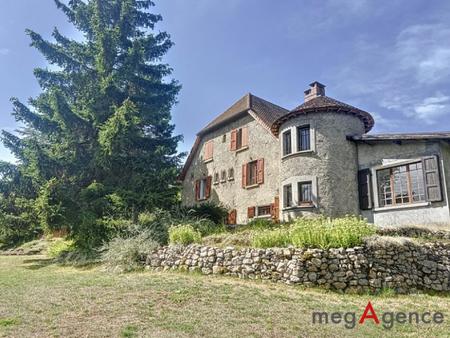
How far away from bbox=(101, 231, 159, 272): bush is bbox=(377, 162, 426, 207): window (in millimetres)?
9422

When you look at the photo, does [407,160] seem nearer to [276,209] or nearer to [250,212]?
[276,209]

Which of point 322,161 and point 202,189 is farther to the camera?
point 202,189

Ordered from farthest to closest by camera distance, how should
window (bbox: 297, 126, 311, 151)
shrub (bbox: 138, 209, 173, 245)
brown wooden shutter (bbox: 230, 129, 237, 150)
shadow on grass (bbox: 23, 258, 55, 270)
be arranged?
brown wooden shutter (bbox: 230, 129, 237, 150)
window (bbox: 297, 126, 311, 151)
shadow on grass (bbox: 23, 258, 55, 270)
shrub (bbox: 138, 209, 173, 245)

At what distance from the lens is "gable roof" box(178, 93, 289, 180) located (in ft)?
64.2

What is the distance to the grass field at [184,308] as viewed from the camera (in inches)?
217

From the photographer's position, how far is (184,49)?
47.0ft

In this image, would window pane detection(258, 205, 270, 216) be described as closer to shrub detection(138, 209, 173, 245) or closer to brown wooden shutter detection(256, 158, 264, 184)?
brown wooden shutter detection(256, 158, 264, 184)

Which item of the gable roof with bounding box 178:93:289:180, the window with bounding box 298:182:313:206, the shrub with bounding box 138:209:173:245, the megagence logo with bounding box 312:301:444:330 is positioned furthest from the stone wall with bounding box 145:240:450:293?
the gable roof with bounding box 178:93:289:180

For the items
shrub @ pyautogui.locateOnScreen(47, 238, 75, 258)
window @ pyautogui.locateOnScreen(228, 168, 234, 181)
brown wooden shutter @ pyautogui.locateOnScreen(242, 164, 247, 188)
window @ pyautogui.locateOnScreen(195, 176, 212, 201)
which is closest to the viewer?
shrub @ pyautogui.locateOnScreen(47, 238, 75, 258)

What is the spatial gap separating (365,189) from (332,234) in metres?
5.86

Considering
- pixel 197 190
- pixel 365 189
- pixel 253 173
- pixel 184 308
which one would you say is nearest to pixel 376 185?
pixel 365 189

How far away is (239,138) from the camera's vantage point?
67.0 ft

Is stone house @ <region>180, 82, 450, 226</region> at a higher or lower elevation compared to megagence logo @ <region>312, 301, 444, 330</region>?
higher

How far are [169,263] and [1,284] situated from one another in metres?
5.01
